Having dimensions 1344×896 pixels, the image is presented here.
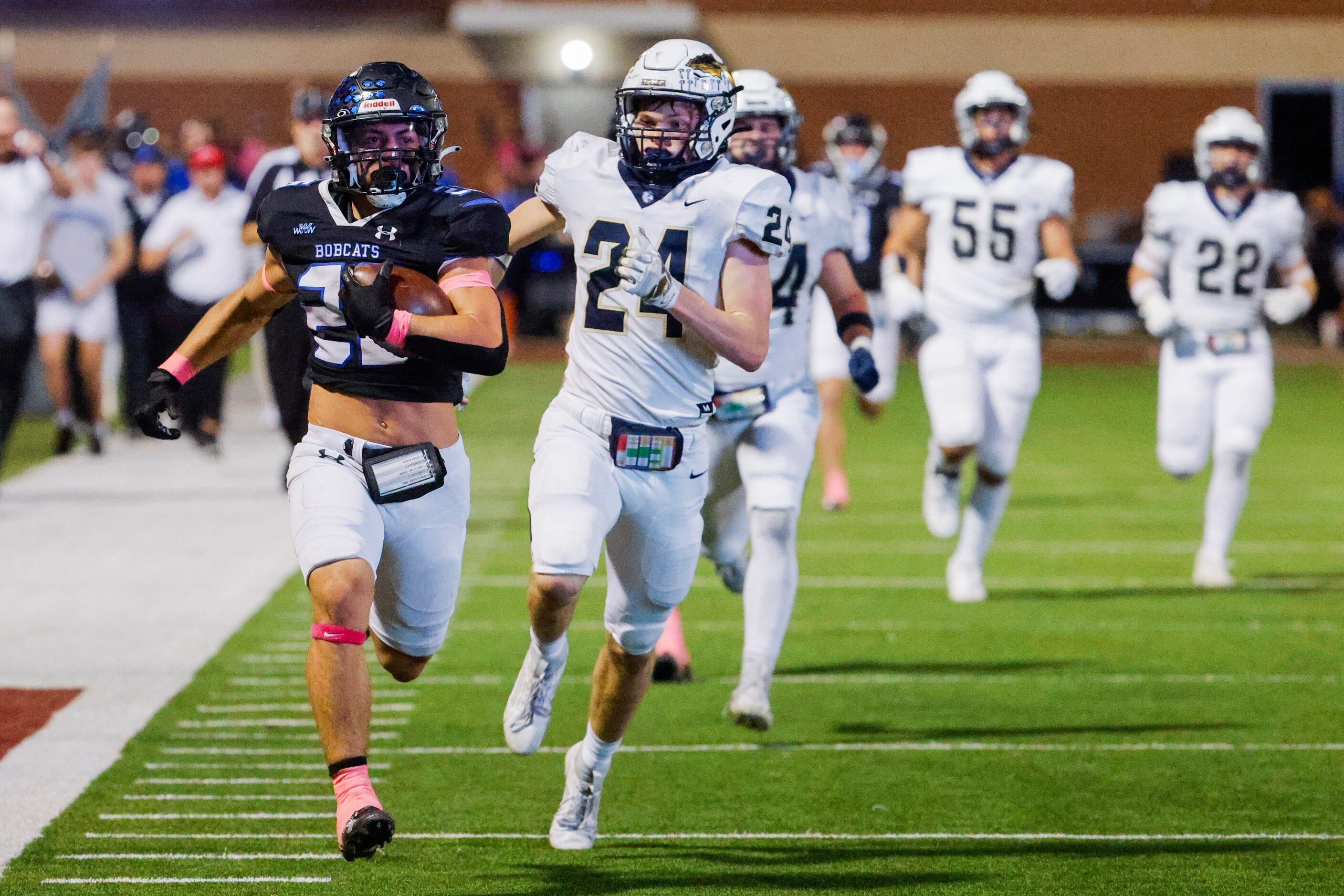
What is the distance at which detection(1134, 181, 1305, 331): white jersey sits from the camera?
8297 millimetres

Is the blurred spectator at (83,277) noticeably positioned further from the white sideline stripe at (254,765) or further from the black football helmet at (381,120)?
the black football helmet at (381,120)

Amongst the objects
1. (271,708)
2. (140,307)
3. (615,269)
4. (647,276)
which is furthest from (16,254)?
(647,276)

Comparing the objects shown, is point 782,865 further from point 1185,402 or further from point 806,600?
point 1185,402

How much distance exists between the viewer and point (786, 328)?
20.1ft

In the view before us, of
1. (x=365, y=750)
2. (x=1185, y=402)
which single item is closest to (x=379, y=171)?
(x=365, y=750)

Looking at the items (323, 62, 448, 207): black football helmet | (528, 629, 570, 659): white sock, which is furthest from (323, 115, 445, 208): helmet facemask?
(528, 629, 570, 659): white sock

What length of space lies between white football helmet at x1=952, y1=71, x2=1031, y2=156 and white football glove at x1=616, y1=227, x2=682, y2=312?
3.75 m

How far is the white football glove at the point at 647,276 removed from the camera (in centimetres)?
409

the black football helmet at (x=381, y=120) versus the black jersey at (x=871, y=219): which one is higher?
the black football helmet at (x=381, y=120)

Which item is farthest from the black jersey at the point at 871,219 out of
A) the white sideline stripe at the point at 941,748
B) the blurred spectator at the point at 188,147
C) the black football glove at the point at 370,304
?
the black football glove at the point at 370,304

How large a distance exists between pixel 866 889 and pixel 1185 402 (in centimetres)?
448

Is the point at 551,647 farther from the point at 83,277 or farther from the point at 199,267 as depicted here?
the point at 83,277

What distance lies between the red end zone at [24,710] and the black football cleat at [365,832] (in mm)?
1993

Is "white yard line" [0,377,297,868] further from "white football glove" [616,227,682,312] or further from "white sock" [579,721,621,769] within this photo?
"white football glove" [616,227,682,312]
